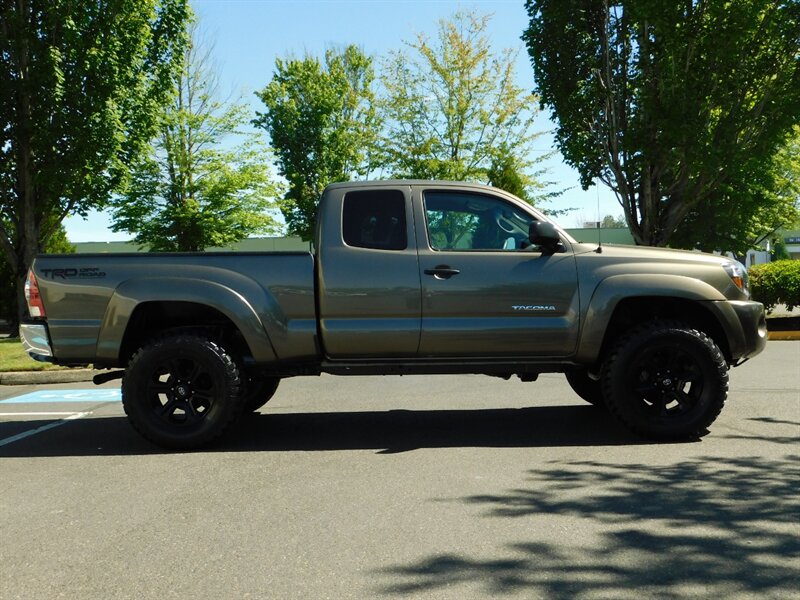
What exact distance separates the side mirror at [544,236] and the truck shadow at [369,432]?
156cm

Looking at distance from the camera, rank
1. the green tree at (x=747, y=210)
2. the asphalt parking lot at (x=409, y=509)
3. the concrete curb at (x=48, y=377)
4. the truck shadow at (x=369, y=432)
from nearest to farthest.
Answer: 1. the asphalt parking lot at (x=409, y=509)
2. the truck shadow at (x=369, y=432)
3. the concrete curb at (x=48, y=377)
4. the green tree at (x=747, y=210)

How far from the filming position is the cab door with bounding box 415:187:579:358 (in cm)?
636

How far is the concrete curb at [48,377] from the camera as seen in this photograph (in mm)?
11586

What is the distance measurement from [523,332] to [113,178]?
18.9 m

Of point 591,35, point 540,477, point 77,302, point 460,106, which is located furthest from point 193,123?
point 540,477

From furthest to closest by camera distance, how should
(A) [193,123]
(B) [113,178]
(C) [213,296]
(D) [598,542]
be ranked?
(A) [193,123], (B) [113,178], (C) [213,296], (D) [598,542]

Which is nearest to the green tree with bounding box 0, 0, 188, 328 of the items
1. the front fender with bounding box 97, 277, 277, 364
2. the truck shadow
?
the truck shadow

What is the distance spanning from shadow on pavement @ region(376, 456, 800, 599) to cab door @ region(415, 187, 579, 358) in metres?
1.29

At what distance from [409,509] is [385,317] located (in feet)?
6.87

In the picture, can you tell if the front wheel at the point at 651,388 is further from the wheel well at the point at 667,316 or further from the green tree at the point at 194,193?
the green tree at the point at 194,193

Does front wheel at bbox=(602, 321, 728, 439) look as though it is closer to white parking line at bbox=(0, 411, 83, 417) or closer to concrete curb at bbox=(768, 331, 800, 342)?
white parking line at bbox=(0, 411, 83, 417)

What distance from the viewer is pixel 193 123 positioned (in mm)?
35469

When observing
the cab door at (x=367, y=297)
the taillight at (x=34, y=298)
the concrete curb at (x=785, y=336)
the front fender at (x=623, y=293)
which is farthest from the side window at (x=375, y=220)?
the concrete curb at (x=785, y=336)

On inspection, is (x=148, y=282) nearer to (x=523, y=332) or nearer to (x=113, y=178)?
(x=523, y=332)
